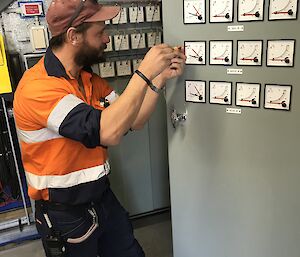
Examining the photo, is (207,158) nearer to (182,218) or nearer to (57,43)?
(182,218)

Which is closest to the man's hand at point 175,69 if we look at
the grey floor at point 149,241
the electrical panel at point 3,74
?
the electrical panel at point 3,74

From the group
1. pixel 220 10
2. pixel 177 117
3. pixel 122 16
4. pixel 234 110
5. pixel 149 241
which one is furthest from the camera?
pixel 149 241

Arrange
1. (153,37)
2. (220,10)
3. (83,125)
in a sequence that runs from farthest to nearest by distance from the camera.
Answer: (153,37) → (220,10) → (83,125)

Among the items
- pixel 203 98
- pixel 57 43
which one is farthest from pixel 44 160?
pixel 203 98

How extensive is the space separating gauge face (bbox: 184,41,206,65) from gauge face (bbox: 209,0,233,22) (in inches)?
4.5

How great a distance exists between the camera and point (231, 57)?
1.41 meters

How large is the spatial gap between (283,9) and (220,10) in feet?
0.80

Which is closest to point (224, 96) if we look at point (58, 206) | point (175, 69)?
point (175, 69)

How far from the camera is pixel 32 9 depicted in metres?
2.17

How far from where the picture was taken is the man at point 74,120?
3.91ft

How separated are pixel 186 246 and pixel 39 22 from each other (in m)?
1.67

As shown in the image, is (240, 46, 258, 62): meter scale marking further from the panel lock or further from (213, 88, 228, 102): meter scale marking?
the panel lock

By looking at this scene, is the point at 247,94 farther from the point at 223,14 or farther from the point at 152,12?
the point at 152,12

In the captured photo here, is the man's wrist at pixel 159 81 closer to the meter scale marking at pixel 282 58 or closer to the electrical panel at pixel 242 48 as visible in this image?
the electrical panel at pixel 242 48
